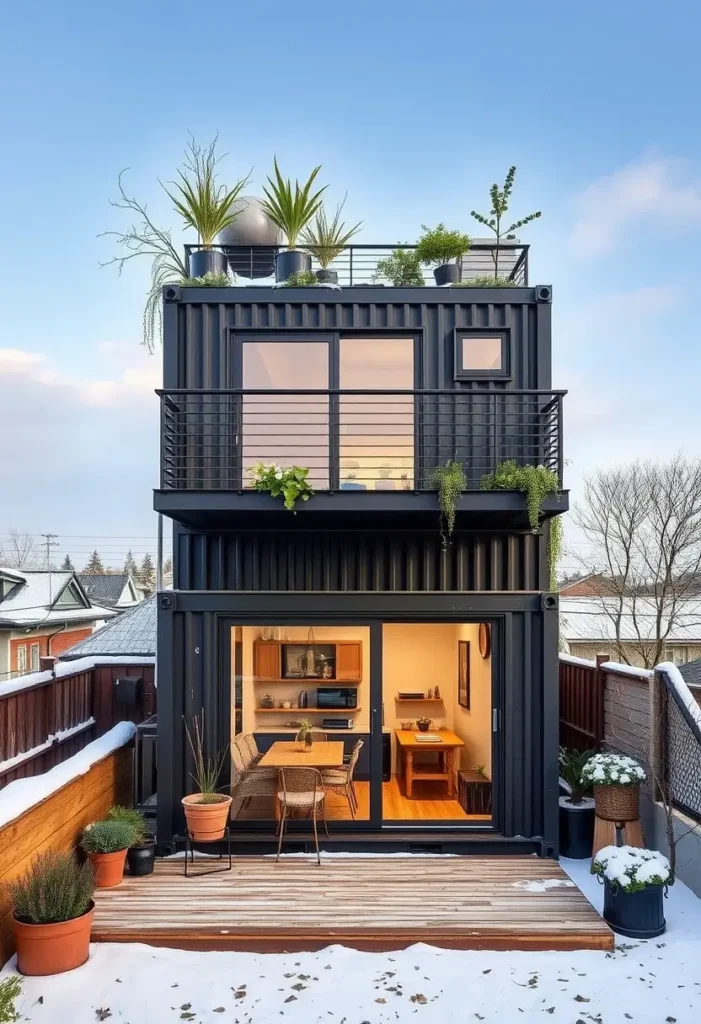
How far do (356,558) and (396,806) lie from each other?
8.09 feet

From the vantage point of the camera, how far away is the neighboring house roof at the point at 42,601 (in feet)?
74.0

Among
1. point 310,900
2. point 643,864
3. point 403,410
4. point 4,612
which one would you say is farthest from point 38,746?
point 4,612

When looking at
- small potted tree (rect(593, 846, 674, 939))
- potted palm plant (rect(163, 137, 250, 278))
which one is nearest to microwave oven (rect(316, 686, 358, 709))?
small potted tree (rect(593, 846, 674, 939))

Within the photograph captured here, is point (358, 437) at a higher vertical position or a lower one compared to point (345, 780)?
higher

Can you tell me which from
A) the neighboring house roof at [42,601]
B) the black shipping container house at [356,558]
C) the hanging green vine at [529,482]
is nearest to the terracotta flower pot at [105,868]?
the black shipping container house at [356,558]

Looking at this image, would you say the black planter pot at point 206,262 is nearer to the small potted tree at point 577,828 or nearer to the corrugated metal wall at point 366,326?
the corrugated metal wall at point 366,326

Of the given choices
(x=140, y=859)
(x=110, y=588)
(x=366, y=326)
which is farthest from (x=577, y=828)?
(x=110, y=588)

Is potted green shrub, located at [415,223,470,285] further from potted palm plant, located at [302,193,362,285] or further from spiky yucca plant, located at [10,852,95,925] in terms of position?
spiky yucca plant, located at [10,852,95,925]

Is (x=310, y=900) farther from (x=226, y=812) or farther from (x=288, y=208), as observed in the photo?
(x=288, y=208)

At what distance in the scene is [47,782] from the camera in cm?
517

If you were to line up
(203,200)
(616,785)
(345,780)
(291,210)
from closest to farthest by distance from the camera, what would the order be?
(616,785), (345,780), (203,200), (291,210)

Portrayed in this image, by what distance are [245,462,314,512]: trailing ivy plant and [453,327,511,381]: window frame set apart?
191 centimetres

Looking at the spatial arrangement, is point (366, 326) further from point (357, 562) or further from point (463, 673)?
point (463, 673)

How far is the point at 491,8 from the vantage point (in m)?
9.17
